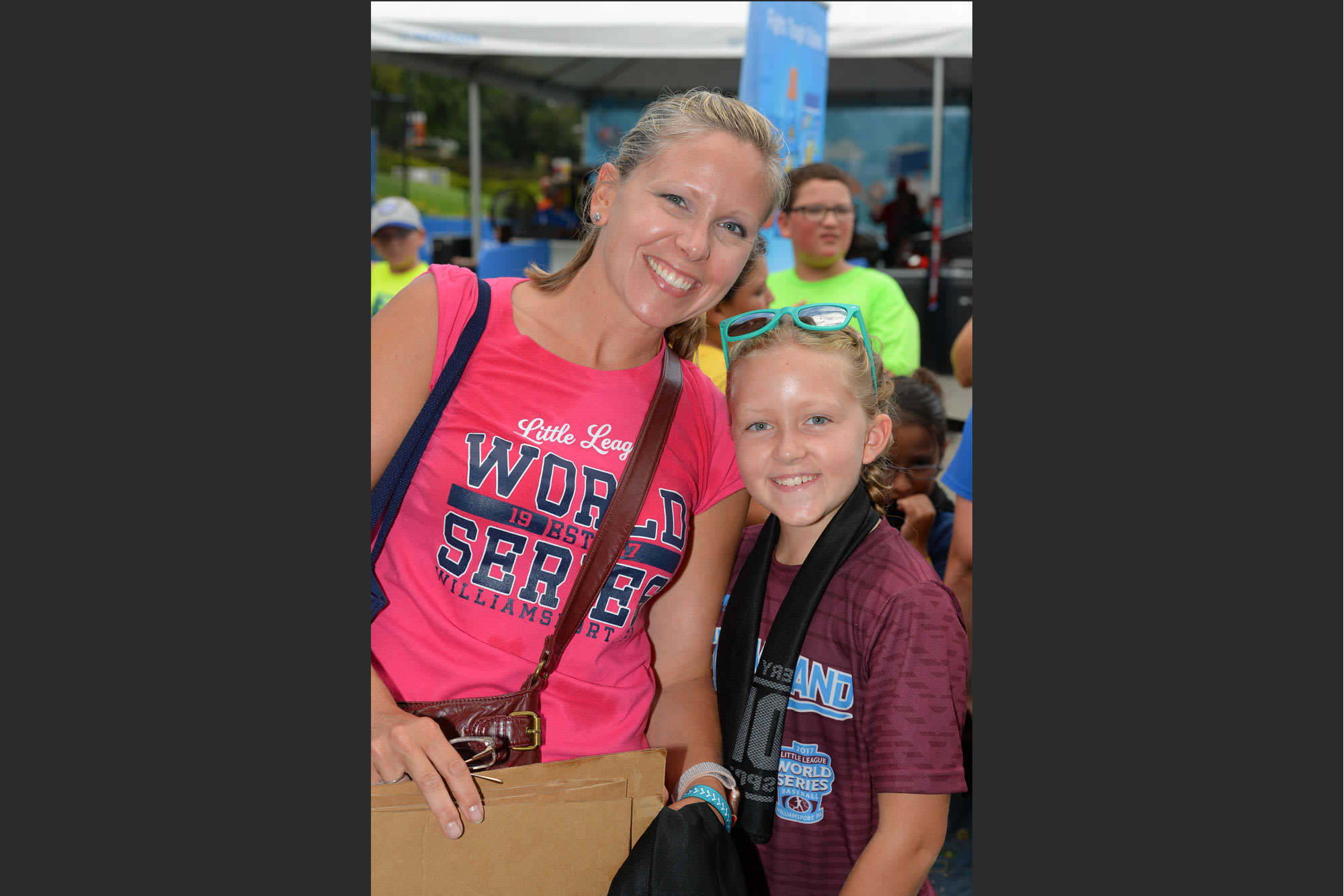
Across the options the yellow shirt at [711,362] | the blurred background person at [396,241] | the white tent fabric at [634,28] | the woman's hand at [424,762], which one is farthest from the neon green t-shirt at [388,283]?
the woman's hand at [424,762]

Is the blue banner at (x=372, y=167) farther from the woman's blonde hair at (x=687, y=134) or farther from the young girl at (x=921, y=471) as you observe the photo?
the young girl at (x=921, y=471)

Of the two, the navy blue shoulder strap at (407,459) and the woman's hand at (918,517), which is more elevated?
the navy blue shoulder strap at (407,459)

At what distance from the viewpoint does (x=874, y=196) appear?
51.7 ft

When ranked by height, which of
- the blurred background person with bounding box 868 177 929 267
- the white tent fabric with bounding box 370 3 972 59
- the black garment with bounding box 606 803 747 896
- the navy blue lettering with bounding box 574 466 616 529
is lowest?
the black garment with bounding box 606 803 747 896

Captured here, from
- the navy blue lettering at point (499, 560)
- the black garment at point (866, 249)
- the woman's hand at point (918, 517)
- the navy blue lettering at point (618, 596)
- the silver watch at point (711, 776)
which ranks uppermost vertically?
the black garment at point (866, 249)

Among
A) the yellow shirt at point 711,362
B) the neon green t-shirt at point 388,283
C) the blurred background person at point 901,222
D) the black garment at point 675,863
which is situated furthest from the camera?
the blurred background person at point 901,222

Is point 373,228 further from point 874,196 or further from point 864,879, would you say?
point 874,196

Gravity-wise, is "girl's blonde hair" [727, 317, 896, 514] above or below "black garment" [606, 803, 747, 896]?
above

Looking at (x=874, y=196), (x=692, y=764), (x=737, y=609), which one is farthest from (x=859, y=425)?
(x=874, y=196)

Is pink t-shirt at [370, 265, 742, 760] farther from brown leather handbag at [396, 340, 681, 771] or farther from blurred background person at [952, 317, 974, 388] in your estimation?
blurred background person at [952, 317, 974, 388]

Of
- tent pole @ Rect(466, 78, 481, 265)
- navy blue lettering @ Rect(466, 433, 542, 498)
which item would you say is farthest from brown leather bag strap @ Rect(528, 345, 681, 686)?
tent pole @ Rect(466, 78, 481, 265)

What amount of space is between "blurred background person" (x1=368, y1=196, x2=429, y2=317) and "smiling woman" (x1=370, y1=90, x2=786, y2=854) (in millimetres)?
4580

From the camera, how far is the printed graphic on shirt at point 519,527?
5.31 feet

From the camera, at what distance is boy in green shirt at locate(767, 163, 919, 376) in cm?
424
